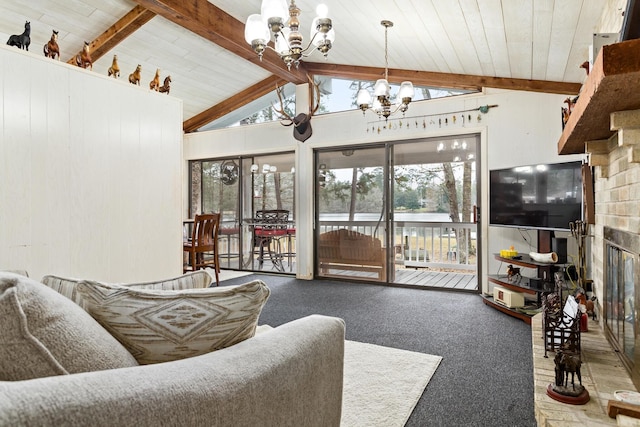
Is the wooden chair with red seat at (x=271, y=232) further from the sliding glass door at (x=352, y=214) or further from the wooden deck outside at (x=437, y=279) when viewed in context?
the wooden deck outside at (x=437, y=279)

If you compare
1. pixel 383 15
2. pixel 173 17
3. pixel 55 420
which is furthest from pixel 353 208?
pixel 55 420

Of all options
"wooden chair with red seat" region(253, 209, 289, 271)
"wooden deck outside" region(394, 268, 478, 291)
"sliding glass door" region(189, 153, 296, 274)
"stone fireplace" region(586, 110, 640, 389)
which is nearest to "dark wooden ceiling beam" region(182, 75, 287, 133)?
"sliding glass door" region(189, 153, 296, 274)

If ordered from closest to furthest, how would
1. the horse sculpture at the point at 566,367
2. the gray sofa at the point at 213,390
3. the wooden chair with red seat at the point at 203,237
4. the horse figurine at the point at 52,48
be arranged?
the gray sofa at the point at 213,390 < the horse sculpture at the point at 566,367 < the horse figurine at the point at 52,48 < the wooden chair with red seat at the point at 203,237

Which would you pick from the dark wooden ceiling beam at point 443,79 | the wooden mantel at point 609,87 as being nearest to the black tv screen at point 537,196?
the dark wooden ceiling beam at point 443,79

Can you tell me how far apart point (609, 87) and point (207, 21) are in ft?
12.3

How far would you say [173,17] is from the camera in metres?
3.73

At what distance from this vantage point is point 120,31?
426 centimetres

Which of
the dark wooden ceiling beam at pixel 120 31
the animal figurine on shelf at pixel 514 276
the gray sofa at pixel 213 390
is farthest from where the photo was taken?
the dark wooden ceiling beam at pixel 120 31

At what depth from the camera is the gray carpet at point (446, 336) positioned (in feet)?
6.73

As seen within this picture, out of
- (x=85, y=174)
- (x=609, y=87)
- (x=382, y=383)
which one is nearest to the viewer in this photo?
(x=609, y=87)

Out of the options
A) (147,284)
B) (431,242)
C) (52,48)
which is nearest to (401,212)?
(431,242)

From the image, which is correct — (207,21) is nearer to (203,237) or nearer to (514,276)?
(203,237)

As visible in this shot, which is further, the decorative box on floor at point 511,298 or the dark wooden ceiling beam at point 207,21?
the decorative box on floor at point 511,298

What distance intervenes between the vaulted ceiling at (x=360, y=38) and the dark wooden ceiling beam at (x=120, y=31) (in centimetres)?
1
